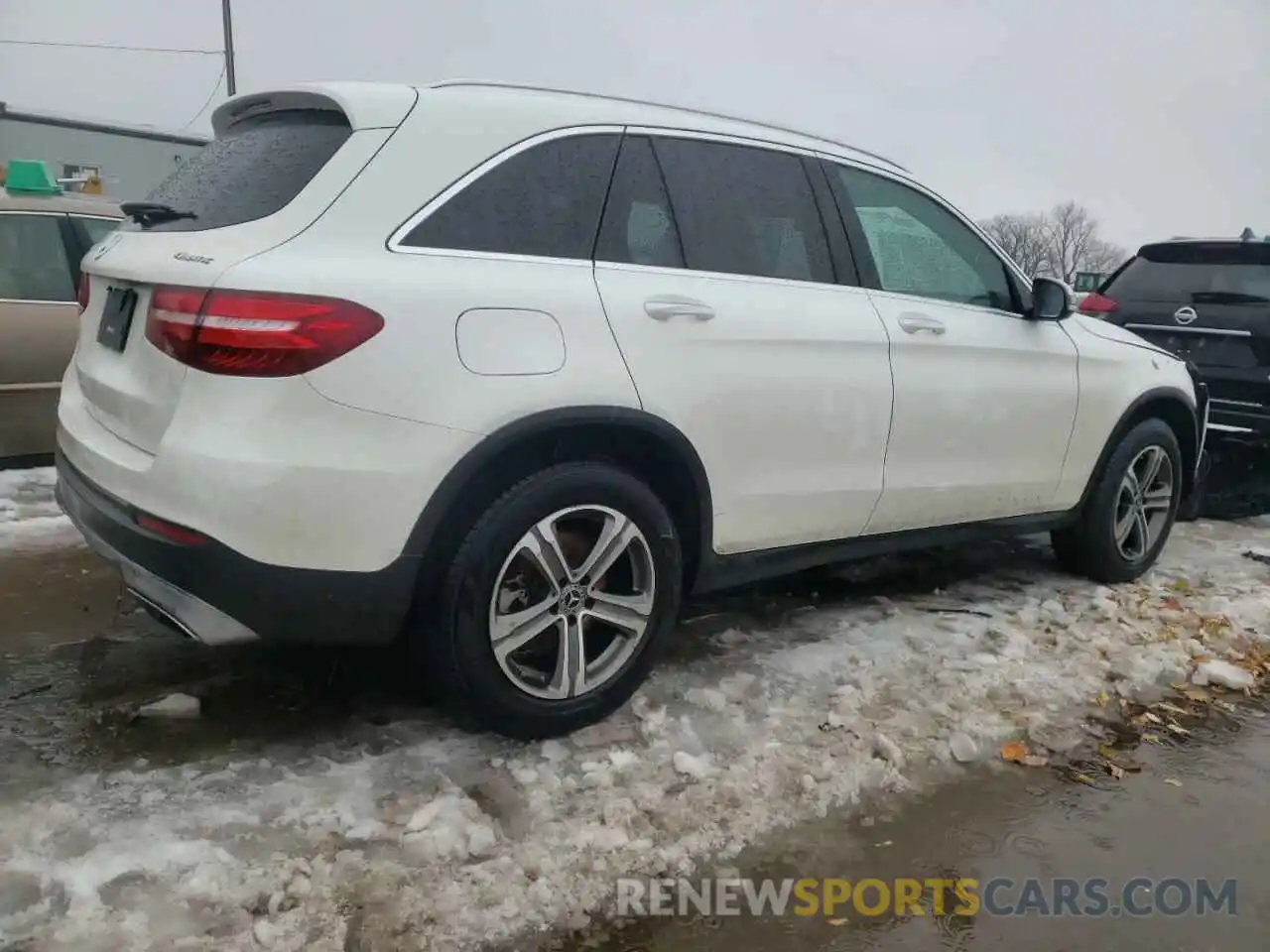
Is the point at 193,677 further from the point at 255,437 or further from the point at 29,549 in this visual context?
the point at 29,549

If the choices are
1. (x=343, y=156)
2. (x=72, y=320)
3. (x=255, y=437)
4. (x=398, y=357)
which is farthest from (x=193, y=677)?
(x=72, y=320)

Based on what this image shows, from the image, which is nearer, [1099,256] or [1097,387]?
[1097,387]

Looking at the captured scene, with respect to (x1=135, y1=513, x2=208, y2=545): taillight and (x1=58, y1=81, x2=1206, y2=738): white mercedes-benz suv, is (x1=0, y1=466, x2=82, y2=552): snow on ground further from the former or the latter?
(x1=135, y1=513, x2=208, y2=545): taillight

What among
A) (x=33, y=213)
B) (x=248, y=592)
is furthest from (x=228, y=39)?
(x=248, y=592)

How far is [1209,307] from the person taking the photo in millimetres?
6371

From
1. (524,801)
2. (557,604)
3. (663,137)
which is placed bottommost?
(524,801)

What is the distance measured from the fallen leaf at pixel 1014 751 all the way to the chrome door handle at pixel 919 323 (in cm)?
145

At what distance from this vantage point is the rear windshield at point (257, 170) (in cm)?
276

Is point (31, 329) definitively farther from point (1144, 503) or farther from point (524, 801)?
point (1144, 503)

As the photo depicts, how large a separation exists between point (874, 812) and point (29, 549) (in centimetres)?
384

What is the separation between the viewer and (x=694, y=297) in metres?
3.19

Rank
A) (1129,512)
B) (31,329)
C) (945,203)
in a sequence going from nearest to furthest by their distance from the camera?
1. (945,203)
2. (1129,512)
3. (31,329)

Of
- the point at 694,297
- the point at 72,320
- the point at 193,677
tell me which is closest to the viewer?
the point at 694,297

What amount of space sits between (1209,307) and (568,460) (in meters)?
5.06
